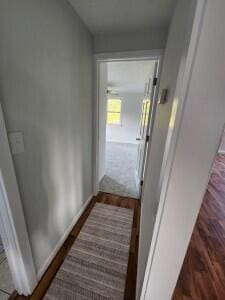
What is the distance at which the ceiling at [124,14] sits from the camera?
1301mm

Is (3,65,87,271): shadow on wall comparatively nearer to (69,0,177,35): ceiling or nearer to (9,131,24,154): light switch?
(9,131,24,154): light switch

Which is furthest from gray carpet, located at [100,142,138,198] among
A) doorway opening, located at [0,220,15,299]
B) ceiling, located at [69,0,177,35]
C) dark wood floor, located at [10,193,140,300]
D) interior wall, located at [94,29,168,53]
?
ceiling, located at [69,0,177,35]

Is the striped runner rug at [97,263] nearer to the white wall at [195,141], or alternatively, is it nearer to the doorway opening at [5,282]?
the doorway opening at [5,282]

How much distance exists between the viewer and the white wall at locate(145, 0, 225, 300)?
45 centimetres

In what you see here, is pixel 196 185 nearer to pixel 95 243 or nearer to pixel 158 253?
pixel 158 253

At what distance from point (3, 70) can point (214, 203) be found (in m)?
3.19

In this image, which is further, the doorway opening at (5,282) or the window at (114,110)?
the window at (114,110)

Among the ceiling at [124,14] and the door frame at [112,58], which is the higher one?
the ceiling at [124,14]

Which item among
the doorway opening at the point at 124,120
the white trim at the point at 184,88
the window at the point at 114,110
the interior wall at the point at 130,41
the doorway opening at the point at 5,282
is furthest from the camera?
the window at the point at 114,110

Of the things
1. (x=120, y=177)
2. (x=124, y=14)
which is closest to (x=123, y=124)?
(x=120, y=177)

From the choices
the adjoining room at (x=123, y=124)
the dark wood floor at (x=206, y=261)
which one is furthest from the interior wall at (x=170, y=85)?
the adjoining room at (x=123, y=124)

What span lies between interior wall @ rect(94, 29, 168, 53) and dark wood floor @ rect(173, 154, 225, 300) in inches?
93.3

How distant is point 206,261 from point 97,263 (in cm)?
115

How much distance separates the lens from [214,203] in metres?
2.46
